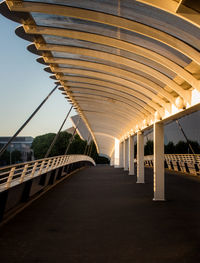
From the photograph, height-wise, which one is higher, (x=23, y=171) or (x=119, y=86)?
(x=119, y=86)

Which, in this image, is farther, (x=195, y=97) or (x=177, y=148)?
(x=177, y=148)

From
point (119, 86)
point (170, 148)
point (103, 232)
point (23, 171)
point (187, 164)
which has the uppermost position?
point (170, 148)

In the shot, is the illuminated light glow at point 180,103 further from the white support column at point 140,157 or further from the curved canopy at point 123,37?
the white support column at point 140,157

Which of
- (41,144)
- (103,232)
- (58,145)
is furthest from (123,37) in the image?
(41,144)

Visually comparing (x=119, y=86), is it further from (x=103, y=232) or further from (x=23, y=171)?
(x=103, y=232)

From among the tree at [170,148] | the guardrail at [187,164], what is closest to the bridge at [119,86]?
the guardrail at [187,164]

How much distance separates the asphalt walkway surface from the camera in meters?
6.25

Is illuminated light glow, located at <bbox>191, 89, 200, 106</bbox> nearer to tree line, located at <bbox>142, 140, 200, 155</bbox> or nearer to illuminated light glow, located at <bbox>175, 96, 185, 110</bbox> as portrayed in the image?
illuminated light glow, located at <bbox>175, 96, 185, 110</bbox>

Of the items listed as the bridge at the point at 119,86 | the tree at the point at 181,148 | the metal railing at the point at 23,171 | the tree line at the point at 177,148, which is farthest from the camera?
the tree at the point at 181,148

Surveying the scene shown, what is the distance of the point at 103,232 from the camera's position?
7.96 meters

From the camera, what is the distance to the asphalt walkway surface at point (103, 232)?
6.25 meters

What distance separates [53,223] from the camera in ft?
29.4

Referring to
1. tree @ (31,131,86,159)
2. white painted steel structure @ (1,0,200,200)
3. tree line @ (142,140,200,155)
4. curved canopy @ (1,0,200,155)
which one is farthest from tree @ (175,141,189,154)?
curved canopy @ (1,0,200,155)

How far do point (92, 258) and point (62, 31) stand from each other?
5010 mm
